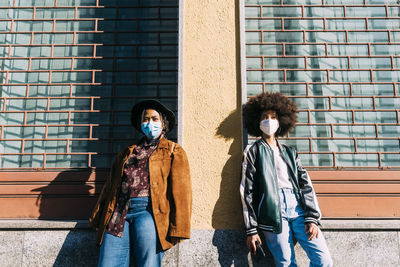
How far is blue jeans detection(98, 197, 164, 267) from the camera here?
3119mm

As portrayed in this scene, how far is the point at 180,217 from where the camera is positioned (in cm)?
324

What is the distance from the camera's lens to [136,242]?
124 inches

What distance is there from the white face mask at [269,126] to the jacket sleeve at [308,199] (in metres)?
0.42

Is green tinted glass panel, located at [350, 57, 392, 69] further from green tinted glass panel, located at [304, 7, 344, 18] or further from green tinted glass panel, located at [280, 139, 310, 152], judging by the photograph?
green tinted glass panel, located at [280, 139, 310, 152]

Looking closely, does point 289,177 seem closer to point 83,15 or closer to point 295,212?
point 295,212

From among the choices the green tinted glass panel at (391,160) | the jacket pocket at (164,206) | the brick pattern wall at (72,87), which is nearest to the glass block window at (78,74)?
the brick pattern wall at (72,87)

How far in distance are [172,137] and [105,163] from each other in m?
0.99

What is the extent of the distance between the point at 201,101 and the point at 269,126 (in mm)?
935

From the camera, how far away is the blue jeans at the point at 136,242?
3.12 m

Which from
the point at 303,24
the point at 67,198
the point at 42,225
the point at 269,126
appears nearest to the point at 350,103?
the point at 303,24

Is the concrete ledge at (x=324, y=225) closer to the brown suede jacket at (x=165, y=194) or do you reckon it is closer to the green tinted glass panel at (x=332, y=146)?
the brown suede jacket at (x=165, y=194)

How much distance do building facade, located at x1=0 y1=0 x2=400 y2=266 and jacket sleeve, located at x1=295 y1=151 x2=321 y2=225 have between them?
0.60 m

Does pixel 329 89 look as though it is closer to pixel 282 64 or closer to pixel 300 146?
pixel 282 64

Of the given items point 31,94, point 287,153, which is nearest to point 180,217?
point 287,153
